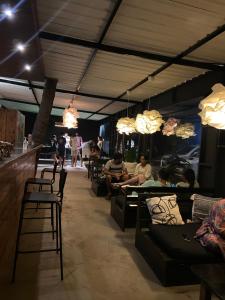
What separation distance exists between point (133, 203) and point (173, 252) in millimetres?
1615

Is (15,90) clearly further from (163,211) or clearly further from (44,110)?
(163,211)

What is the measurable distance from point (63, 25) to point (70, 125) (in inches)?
172

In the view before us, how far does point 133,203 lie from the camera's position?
4113 mm

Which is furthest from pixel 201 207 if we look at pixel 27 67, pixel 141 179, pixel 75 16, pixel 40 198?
pixel 27 67

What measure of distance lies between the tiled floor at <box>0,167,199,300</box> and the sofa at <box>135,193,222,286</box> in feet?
0.31

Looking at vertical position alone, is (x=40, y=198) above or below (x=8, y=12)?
below

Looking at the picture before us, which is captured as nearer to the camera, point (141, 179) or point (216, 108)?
point (216, 108)

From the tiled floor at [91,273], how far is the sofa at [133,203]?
0.58 feet

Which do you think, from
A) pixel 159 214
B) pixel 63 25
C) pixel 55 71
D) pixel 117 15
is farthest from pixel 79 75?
pixel 159 214

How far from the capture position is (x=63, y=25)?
3.30 meters

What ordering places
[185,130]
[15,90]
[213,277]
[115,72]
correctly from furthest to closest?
[15,90] < [185,130] < [115,72] < [213,277]

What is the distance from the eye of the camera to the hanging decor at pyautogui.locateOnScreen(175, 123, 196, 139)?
5.20m

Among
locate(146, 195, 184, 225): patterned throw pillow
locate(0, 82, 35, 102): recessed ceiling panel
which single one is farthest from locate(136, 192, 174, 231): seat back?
locate(0, 82, 35, 102): recessed ceiling panel

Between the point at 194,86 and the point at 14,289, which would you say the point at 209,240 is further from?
the point at 194,86
